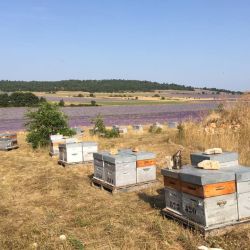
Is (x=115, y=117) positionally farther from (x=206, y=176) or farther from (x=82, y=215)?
(x=206, y=176)

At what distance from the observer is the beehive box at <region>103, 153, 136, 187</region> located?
1078 cm

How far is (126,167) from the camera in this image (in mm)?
10914

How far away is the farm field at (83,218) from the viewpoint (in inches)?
279

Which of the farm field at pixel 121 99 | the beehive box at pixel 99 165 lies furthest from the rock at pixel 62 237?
Result: the farm field at pixel 121 99

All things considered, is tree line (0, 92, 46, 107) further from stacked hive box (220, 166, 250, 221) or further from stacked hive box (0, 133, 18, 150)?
stacked hive box (220, 166, 250, 221)

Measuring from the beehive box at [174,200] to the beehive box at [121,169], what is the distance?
2642 mm

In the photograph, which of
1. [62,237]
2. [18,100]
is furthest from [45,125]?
[18,100]

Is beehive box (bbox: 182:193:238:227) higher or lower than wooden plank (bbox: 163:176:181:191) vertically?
lower

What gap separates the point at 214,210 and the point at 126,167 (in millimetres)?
4103

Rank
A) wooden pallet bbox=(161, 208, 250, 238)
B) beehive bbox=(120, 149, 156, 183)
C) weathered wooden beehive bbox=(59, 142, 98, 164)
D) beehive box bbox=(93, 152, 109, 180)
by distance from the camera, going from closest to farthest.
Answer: wooden pallet bbox=(161, 208, 250, 238)
beehive bbox=(120, 149, 156, 183)
beehive box bbox=(93, 152, 109, 180)
weathered wooden beehive bbox=(59, 142, 98, 164)

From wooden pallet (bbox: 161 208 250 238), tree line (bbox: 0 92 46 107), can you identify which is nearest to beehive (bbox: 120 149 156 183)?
wooden pallet (bbox: 161 208 250 238)

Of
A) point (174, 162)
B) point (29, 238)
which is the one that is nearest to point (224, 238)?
point (174, 162)

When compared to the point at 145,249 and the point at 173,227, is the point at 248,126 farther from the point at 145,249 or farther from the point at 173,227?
the point at 145,249

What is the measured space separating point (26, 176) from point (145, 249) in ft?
27.3
